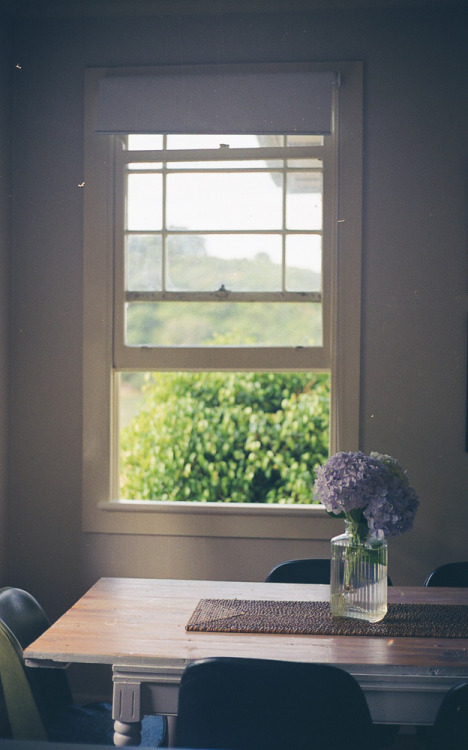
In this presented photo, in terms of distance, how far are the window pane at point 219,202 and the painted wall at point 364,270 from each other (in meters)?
0.49

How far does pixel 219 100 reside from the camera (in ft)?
11.9

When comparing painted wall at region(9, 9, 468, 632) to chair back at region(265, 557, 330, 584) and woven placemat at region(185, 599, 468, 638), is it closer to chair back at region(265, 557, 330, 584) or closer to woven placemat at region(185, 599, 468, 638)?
chair back at region(265, 557, 330, 584)

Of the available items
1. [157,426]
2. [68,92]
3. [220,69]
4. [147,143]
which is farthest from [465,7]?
[157,426]

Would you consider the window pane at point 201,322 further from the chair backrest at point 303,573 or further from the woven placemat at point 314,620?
the woven placemat at point 314,620

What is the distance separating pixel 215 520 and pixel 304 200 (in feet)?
5.40

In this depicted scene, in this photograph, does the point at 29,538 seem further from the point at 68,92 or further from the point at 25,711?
the point at 68,92

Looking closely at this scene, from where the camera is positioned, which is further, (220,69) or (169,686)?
(220,69)

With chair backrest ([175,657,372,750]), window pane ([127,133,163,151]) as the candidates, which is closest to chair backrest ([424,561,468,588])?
chair backrest ([175,657,372,750])

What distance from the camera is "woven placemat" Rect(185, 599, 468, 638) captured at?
2213mm

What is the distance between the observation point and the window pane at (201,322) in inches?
148

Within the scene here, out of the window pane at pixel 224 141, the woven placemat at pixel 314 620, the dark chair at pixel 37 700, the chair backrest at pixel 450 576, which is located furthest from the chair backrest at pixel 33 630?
the window pane at pixel 224 141

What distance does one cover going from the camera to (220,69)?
3.66 metres

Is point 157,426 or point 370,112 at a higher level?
point 370,112

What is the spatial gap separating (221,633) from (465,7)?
309cm
